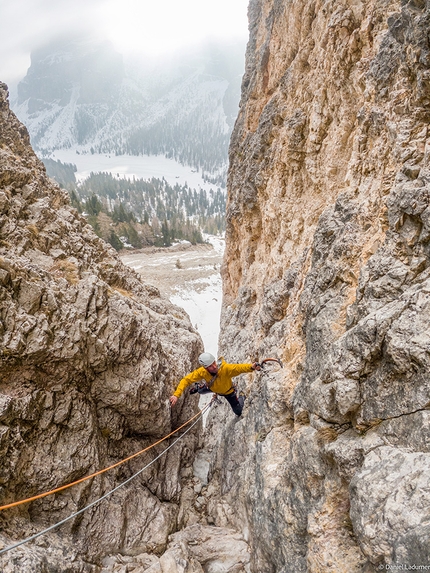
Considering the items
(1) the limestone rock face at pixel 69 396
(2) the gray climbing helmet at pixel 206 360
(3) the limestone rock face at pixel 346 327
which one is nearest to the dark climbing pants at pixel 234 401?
(3) the limestone rock face at pixel 346 327

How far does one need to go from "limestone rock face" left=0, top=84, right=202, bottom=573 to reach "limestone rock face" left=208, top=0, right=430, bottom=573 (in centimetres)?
209

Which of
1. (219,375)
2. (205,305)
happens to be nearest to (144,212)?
(205,305)

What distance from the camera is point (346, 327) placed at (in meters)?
4.58

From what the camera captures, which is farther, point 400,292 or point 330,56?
point 330,56

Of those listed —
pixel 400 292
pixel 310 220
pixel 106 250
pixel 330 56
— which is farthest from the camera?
pixel 106 250

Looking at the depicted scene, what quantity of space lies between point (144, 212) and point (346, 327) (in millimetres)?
125526

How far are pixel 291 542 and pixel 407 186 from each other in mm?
5446

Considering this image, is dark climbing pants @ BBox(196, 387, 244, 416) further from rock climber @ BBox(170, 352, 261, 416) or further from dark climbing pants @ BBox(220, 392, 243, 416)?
rock climber @ BBox(170, 352, 261, 416)

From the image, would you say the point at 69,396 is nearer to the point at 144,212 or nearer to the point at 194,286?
the point at 194,286

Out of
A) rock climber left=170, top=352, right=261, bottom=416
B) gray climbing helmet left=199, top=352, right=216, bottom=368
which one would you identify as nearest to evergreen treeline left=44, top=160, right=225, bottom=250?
rock climber left=170, top=352, right=261, bottom=416

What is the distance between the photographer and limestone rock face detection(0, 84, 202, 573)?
4.88 m

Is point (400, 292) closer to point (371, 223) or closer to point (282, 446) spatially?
point (371, 223)

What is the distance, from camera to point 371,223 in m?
4.93

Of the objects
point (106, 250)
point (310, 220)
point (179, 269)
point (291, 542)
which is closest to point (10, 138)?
point (106, 250)
